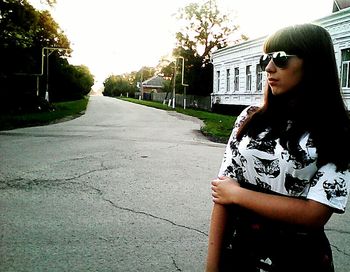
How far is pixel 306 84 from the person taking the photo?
5.33 feet

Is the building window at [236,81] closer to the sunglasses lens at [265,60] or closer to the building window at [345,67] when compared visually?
the building window at [345,67]

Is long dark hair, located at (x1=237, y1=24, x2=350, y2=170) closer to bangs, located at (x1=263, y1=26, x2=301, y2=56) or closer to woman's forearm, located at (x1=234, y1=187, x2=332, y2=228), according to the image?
bangs, located at (x1=263, y1=26, x2=301, y2=56)

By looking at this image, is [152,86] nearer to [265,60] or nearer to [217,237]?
[265,60]

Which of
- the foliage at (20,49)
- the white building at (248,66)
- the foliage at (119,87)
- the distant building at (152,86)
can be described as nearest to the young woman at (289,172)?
the white building at (248,66)

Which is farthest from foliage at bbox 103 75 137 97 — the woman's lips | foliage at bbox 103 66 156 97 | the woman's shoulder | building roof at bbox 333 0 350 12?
the woman's lips

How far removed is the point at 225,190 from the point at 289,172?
261mm

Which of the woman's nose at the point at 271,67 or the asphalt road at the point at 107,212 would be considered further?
the asphalt road at the point at 107,212

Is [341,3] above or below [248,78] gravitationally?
above

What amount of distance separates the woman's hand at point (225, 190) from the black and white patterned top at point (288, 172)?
50mm

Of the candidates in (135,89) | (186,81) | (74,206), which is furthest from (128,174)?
(135,89)

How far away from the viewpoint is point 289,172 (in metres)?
1.56

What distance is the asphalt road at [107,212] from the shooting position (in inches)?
152

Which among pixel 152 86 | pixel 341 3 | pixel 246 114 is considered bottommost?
pixel 246 114

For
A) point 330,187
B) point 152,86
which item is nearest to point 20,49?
point 330,187
